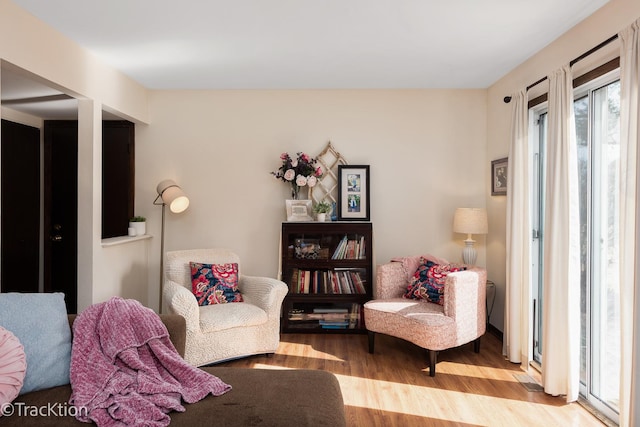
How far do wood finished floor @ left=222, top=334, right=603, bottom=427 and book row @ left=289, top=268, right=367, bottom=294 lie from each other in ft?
1.48

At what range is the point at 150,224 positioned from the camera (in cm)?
493

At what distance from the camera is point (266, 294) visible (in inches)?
152

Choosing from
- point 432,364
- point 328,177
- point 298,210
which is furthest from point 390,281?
point 328,177

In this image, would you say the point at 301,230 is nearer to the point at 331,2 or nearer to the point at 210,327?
the point at 210,327

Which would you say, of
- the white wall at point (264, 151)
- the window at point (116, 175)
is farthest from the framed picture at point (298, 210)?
the window at point (116, 175)

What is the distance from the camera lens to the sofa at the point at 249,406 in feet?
5.85

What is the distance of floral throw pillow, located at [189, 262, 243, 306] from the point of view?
13.0 ft

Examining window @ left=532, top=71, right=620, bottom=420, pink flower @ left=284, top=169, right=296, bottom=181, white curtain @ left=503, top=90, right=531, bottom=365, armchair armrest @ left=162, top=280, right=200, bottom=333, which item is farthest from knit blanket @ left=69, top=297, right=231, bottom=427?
white curtain @ left=503, top=90, right=531, bottom=365

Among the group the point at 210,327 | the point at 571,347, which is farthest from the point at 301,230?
the point at 571,347

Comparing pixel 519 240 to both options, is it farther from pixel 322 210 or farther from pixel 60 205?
pixel 60 205

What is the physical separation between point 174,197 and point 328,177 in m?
1.60

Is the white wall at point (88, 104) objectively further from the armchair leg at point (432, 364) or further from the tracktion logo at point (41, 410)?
the armchair leg at point (432, 364)

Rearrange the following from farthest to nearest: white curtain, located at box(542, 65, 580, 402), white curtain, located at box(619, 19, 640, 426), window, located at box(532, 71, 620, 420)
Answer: white curtain, located at box(542, 65, 580, 402) → window, located at box(532, 71, 620, 420) → white curtain, located at box(619, 19, 640, 426)

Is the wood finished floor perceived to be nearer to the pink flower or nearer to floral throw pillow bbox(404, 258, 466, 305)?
floral throw pillow bbox(404, 258, 466, 305)
